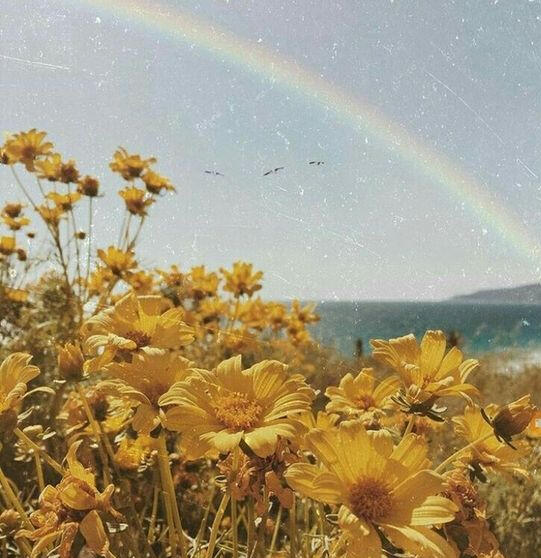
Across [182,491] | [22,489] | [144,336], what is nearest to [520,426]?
[144,336]

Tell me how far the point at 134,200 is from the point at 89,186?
11cm

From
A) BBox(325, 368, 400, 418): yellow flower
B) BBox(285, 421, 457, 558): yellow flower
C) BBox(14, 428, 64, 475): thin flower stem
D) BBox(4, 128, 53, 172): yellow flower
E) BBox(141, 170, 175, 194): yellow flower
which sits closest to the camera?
BBox(285, 421, 457, 558): yellow flower

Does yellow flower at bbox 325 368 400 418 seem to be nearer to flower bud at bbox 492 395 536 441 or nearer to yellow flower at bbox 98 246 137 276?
flower bud at bbox 492 395 536 441

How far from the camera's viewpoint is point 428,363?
560 mm

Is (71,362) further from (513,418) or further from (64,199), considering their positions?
(64,199)

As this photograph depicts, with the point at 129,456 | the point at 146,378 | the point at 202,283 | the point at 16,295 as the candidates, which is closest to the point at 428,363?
the point at 146,378

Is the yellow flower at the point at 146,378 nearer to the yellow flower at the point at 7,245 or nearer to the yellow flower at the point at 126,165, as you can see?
the yellow flower at the point at 126,165

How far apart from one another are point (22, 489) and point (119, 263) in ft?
2.06

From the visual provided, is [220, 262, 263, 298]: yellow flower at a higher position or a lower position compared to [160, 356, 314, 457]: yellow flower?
higher

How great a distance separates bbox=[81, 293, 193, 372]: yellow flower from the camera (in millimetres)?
531

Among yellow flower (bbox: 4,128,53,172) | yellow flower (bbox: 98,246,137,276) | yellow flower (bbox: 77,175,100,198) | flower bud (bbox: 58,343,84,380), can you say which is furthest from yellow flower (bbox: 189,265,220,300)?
flower bud (bbox: 58,343,84,380)

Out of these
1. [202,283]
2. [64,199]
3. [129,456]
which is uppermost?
[64,199]

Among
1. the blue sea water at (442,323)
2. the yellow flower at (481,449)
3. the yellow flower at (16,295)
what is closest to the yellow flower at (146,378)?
the yellow flower at (481,449)

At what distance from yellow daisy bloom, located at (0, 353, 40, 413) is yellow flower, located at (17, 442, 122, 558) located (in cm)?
8
